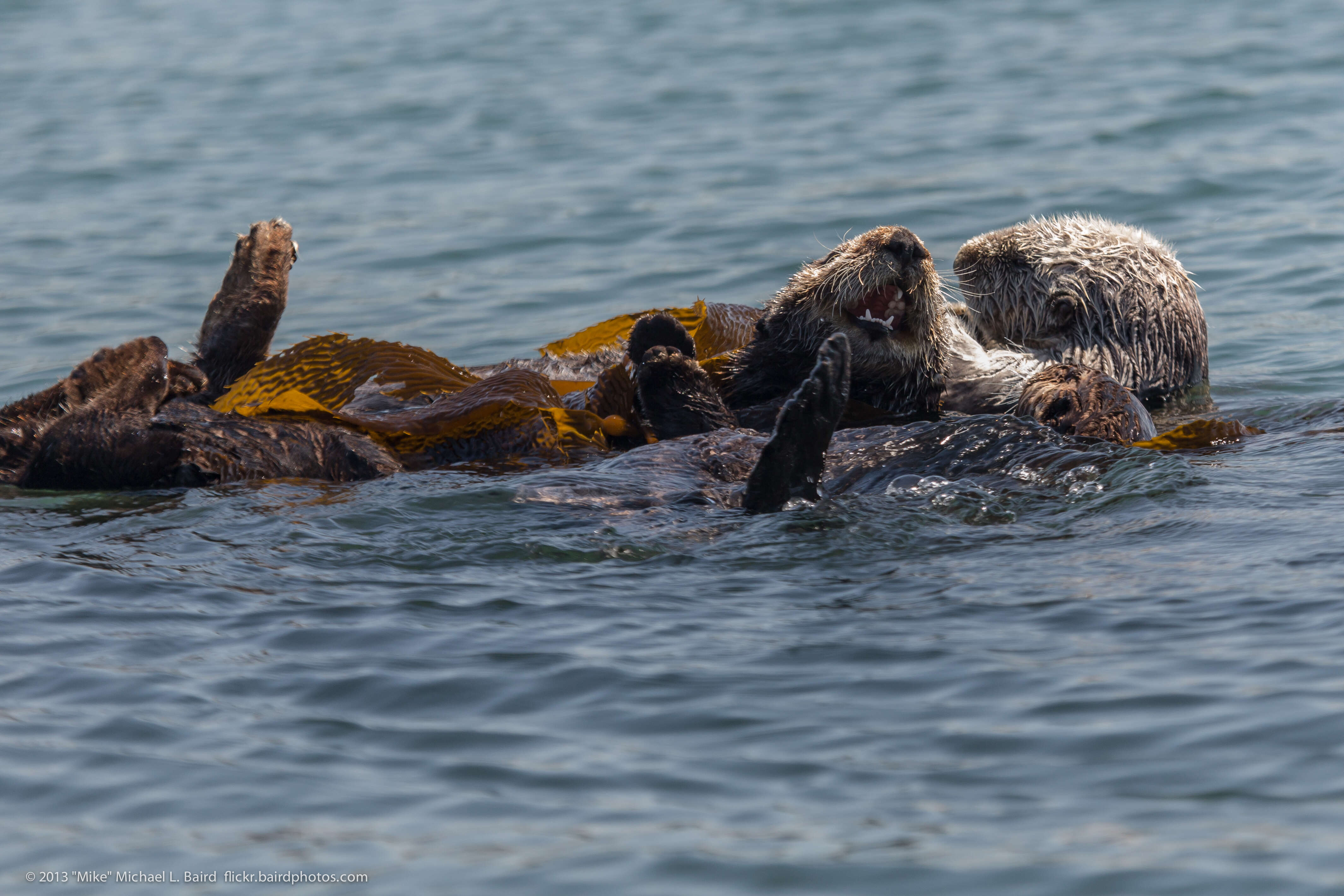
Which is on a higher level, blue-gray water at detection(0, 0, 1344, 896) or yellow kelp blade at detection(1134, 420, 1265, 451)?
yellow kelp blade at detection(1134, 420, 1265, 451)

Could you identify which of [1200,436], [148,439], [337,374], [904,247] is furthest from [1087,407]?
[148,439]

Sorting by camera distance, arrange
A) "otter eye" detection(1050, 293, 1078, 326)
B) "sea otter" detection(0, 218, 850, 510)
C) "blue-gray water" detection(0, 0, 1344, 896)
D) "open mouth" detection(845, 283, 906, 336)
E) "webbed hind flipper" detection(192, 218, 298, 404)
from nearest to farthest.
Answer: "blue-gray water" detection(0, 0, 1344, 896) → "sea otter" detection(0, 218, 850, 510) → "open mouth" detection(845, 283, 906, 336) → "webbed hind flipper" detection(192, 218, 298, 404) → "otter eye" detection(1050, 293, 1078, 326)

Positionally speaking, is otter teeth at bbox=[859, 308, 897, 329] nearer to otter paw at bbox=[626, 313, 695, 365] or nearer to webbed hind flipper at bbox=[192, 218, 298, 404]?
otter paw at bbox=[626, 313, 695, 365]

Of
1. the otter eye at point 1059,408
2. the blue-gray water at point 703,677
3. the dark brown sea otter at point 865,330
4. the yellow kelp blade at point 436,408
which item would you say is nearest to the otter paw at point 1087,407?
the otter eye at point 1059,408

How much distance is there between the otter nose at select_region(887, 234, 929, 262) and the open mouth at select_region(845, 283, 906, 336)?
7.1 inches

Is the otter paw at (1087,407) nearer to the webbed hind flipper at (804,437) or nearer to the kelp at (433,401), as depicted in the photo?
the webbed hind flipper at (804,437)

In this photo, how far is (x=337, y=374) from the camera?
4.88 metres

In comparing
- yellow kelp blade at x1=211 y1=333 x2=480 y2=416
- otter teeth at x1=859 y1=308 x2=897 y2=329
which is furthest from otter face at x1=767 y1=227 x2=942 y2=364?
yellow kelp blade at x1=211 y1=333 x2=480 y2=416

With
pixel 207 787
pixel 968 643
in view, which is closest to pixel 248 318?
pixel 207 787

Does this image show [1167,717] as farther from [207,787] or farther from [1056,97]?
[1056,97]

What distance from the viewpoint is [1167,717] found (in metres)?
2.59

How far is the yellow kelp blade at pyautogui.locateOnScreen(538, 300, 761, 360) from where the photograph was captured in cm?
549

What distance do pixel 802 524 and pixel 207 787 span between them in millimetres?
1622

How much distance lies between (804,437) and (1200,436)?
1.70 metres
